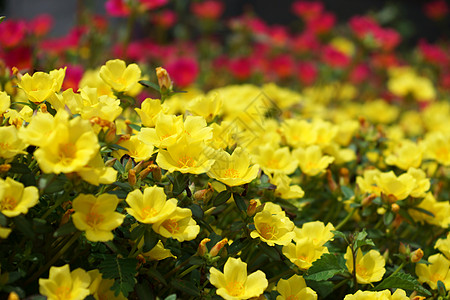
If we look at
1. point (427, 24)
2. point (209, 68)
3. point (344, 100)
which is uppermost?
point (209, 68)

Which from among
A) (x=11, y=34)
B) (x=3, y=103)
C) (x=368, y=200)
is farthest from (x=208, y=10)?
(x=3, y=103)

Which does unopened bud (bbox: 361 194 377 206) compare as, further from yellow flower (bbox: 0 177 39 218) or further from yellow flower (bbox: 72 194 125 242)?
yellow flower (bbox: 0 177 39 218)

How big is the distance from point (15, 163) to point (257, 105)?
1.27 m

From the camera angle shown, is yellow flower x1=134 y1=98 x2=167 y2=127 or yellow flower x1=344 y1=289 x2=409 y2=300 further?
yellow flower x1=134 y1=98 x2=167 y2=127

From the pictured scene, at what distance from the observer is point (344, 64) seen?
135 inches

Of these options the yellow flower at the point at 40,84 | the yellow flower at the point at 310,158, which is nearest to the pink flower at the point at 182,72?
the yellow flower at the point at 310,158

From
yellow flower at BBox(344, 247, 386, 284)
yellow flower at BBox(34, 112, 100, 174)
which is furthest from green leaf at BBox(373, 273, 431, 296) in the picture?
yellow flower at BBox(34, 112, 100, 174)

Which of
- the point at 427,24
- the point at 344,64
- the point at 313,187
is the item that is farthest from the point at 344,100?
the point at 427,24

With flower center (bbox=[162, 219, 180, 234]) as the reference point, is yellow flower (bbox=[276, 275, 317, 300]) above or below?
below

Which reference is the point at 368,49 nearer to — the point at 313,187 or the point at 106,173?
the point at 313,187

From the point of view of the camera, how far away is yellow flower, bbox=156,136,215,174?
3.05ft

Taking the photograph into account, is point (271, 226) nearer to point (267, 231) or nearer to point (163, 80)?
point (267, 231)

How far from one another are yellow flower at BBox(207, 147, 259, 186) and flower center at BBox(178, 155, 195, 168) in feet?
0.15

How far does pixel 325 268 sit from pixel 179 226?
36 centimetres
